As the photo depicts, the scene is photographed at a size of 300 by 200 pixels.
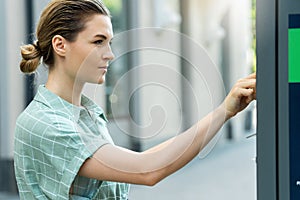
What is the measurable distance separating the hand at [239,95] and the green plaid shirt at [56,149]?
0.22 meters

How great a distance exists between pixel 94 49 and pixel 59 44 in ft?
0.21

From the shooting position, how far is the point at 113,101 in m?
1.41

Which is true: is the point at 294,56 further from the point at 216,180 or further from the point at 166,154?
the point at 216,180

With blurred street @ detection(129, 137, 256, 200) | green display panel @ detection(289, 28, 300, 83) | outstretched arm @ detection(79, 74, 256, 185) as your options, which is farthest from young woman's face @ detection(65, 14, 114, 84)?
blurred street @ detection(129, 137, 256, 200)

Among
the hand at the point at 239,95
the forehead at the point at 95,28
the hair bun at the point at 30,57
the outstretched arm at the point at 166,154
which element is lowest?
the outstretched arm at the point at 166,154

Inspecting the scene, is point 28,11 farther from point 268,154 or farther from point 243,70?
point 243,70

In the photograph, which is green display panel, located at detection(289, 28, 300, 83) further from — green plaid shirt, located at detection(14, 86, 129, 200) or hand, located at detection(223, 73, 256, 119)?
green plaid shirt, located at detection(14, 86, 129, 200)

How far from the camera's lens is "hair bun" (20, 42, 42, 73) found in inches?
52.2

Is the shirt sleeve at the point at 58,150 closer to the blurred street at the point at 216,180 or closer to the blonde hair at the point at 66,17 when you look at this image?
the blonde hair at the point at 66,17

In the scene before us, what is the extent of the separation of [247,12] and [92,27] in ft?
31.2

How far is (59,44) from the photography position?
126cm

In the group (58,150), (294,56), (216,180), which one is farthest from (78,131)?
(216,180)

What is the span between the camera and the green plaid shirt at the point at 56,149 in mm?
1211

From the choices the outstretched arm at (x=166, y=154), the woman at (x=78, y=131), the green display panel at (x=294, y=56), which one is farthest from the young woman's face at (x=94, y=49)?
the green display panel at (x=294, y=56)
